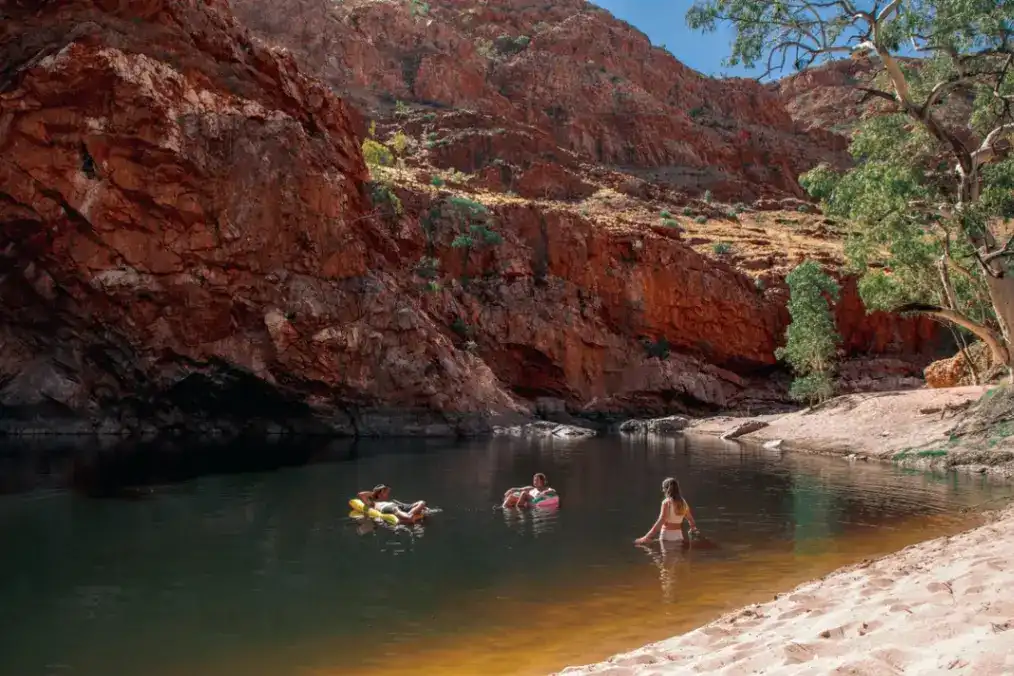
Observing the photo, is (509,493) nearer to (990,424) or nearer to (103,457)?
(990,424)

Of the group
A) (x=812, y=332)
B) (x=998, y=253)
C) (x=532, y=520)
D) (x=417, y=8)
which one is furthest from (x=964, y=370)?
(x=417, y=8)

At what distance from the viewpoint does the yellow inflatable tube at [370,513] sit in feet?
46.0

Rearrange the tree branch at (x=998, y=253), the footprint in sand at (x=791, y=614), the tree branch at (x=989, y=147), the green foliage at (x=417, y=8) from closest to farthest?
the footprint in sand at (x=791, y=614) → the tree branch at (x=989, y=147) → the tree branch at (x=998, y=253) → the green foliage at (x=417, y=8)

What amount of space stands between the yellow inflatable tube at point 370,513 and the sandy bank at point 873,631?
309 inches

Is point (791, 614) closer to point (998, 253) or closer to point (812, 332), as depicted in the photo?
point (998, 253)

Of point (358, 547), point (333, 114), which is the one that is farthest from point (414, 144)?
point (358, 547)

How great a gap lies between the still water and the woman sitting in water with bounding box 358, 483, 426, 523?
0.36 metres

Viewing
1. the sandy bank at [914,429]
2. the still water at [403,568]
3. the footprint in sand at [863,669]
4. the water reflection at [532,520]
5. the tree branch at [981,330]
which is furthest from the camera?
the tree branch at [981,330]

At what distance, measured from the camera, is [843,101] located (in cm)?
13488

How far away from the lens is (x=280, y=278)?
39.1 m

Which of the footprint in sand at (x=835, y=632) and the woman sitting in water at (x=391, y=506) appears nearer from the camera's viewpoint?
the footprint in sand at (x=835, y=632)

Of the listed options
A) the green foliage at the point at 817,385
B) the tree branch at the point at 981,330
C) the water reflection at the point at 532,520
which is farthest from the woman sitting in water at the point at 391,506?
the green foliage at the point at 817,385

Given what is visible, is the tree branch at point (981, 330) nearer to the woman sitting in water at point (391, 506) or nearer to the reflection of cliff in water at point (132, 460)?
the woman sitting in water at point (391, 506)

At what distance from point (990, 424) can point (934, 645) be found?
20354 mm
